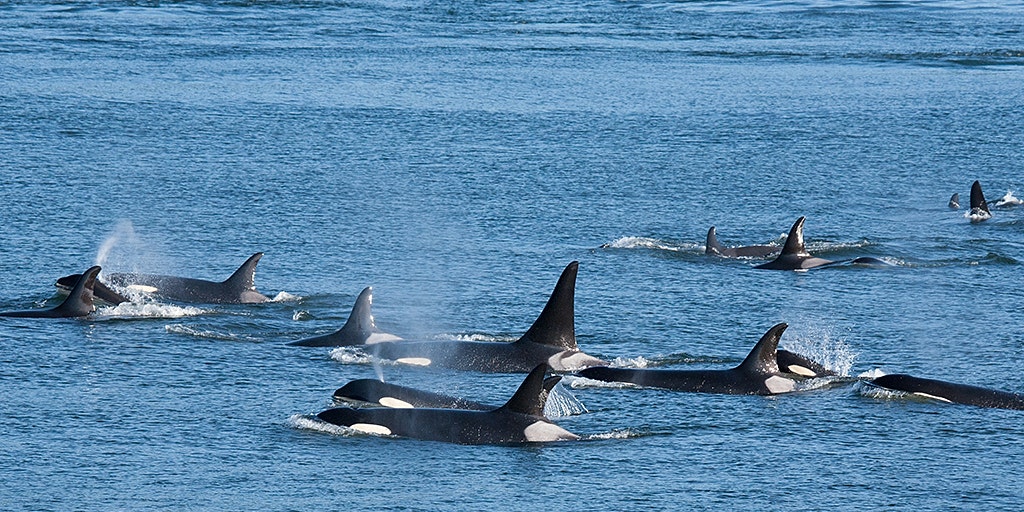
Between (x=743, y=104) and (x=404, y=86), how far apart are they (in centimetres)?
753

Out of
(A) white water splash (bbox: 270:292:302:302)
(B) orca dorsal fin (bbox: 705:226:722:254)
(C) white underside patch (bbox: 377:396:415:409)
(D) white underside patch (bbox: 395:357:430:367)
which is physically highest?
(B) orca dorsal fin (bbox: 705:226:722:254)

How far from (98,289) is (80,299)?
0.66 metres

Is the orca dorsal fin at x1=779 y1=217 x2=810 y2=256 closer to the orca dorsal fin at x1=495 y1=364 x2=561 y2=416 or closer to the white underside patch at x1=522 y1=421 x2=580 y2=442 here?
the white underside patch at x1=522 y1=421 x2=580 y2=442

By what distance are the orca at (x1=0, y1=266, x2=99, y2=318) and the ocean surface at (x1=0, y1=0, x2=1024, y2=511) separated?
28 cm

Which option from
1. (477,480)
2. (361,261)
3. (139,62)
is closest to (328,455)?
(477,480)

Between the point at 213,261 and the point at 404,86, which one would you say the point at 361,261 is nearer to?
the point at 213,261

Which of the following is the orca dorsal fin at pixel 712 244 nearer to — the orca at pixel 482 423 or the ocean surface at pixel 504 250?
the ocean surface at pixel 504 250

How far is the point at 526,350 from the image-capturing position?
611 inches

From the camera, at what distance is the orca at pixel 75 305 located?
57.5 ft

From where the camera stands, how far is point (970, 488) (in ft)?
40.4

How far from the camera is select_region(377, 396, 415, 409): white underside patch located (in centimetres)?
1351

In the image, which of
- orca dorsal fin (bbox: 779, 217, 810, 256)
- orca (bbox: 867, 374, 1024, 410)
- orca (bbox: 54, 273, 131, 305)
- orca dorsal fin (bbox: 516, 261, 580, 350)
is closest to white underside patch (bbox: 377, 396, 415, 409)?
orca dorsal fin (bbox: 516, 261, 580, 350)

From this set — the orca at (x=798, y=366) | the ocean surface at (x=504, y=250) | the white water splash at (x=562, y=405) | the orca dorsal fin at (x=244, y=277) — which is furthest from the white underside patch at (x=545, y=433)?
the orca dorsal fin at (x=244, y=277)

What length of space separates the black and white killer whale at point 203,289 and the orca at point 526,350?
9.46ft
